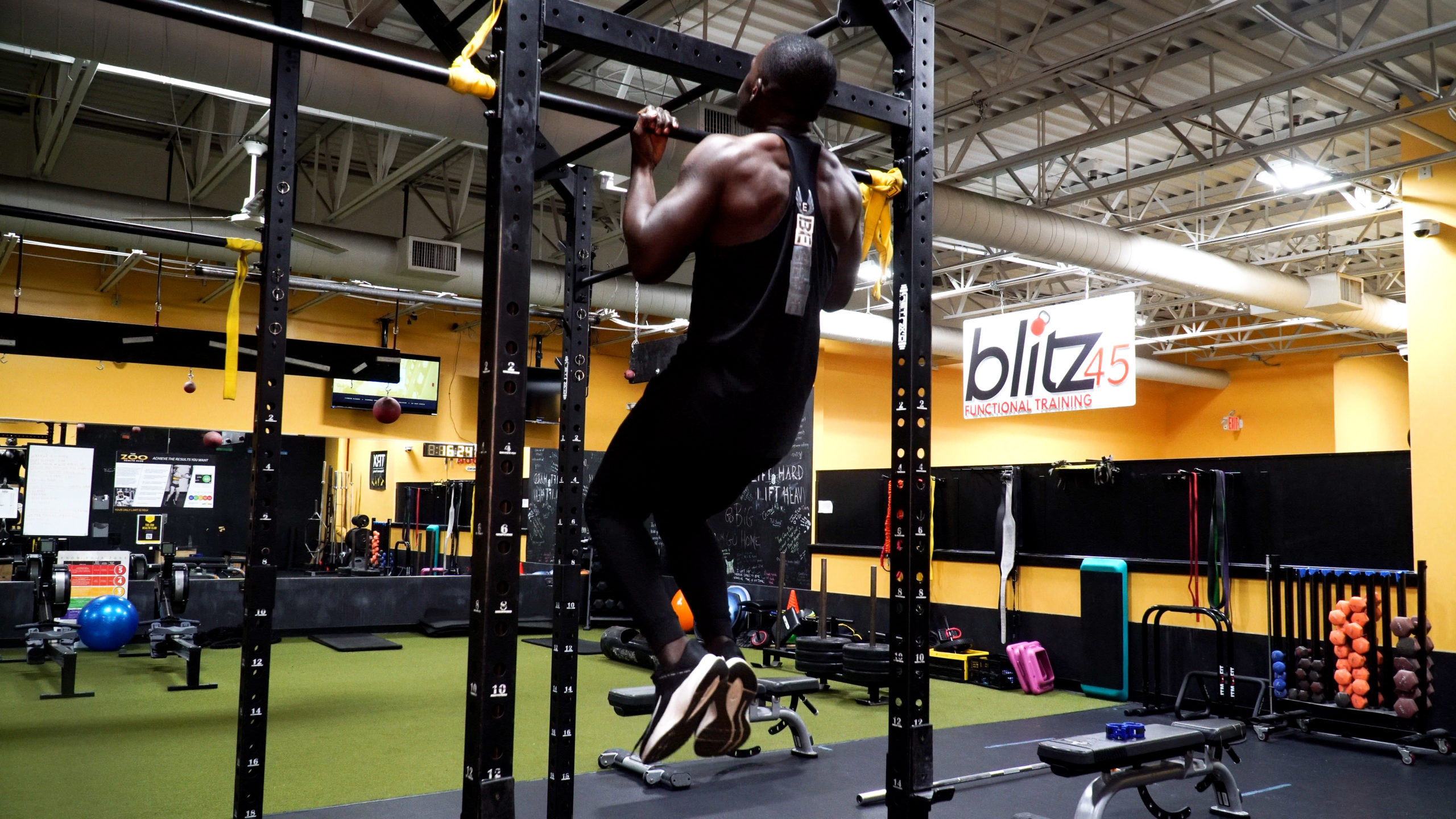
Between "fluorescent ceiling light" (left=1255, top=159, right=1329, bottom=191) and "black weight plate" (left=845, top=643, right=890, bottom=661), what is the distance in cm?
539

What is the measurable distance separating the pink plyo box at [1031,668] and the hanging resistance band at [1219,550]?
135cm

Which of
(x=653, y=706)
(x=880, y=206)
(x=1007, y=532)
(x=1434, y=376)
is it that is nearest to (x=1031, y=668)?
(x=1007, y=532)

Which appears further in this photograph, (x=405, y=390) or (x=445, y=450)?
(x=405, y=390)

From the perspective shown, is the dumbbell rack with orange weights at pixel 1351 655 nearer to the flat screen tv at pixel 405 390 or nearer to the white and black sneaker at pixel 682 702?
the white and black sneaker at pixel 682 702

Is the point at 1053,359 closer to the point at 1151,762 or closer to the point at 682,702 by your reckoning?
the point at 1151,762

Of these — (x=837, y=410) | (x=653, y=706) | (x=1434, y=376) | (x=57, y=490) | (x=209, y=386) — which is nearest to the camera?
(x=653, y=706)

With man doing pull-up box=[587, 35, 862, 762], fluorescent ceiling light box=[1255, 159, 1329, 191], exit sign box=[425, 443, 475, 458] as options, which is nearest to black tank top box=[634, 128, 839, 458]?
man doing pull-up box=[587, 35, 862, 762]

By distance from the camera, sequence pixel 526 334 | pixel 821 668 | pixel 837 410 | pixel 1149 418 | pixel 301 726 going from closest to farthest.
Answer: pixel 526 334
pixel 301 726
pixel 821 668
pixel 837 410
pixel 1149 418

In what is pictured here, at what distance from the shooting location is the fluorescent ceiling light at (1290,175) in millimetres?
8719

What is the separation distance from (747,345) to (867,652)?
527 centimetres

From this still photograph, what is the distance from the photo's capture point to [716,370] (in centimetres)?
179

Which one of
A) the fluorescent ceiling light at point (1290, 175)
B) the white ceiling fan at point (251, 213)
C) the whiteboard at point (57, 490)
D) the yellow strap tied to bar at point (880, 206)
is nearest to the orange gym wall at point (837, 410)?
the whiteboard at point (57, 490)

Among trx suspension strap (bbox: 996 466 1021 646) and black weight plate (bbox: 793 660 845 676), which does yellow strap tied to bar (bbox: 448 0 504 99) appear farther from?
trx suspension strap (bbox: 996 466 1021 646)

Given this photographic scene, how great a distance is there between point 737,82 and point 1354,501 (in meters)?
6.22
